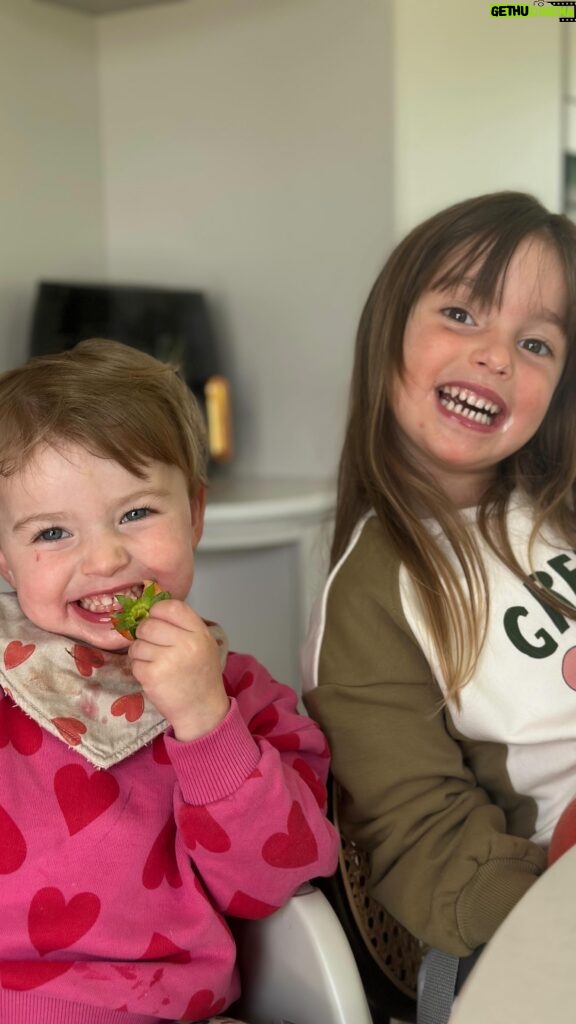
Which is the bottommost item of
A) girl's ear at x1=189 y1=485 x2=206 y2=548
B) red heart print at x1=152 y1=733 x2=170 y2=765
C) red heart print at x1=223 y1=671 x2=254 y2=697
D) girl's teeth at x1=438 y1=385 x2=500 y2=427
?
red heart print at x1=152 y1=733 x2=170 y2=765

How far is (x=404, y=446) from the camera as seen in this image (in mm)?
1242

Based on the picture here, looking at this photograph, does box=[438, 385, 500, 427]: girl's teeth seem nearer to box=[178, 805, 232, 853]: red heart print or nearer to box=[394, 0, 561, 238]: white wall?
box=[178, 805, 232, 853]: red heart print

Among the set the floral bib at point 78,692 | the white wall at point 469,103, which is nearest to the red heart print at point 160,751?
the floral bib at point 78,692

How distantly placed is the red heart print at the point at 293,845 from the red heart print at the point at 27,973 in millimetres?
171

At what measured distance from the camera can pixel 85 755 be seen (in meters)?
0.92

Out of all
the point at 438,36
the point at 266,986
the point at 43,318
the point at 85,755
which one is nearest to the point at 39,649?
the point at 85,755

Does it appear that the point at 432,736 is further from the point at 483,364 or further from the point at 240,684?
the point at 483,364

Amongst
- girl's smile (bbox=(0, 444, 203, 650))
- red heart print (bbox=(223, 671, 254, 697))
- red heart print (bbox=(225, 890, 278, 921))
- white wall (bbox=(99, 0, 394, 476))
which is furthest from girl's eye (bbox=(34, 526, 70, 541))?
white wall (bbox=(99, 0, 394, 476))

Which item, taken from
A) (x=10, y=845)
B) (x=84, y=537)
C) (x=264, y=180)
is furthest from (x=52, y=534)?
(x=264, y=180)

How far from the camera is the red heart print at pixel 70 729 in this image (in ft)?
3.01

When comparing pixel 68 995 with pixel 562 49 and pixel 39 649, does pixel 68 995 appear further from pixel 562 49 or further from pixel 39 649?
pixel 562 49

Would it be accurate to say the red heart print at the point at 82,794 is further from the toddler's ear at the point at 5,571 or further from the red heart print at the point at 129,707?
the toddler's ear at the point at 5,571

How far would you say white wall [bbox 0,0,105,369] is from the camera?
2.53m

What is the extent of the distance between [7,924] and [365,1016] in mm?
286
